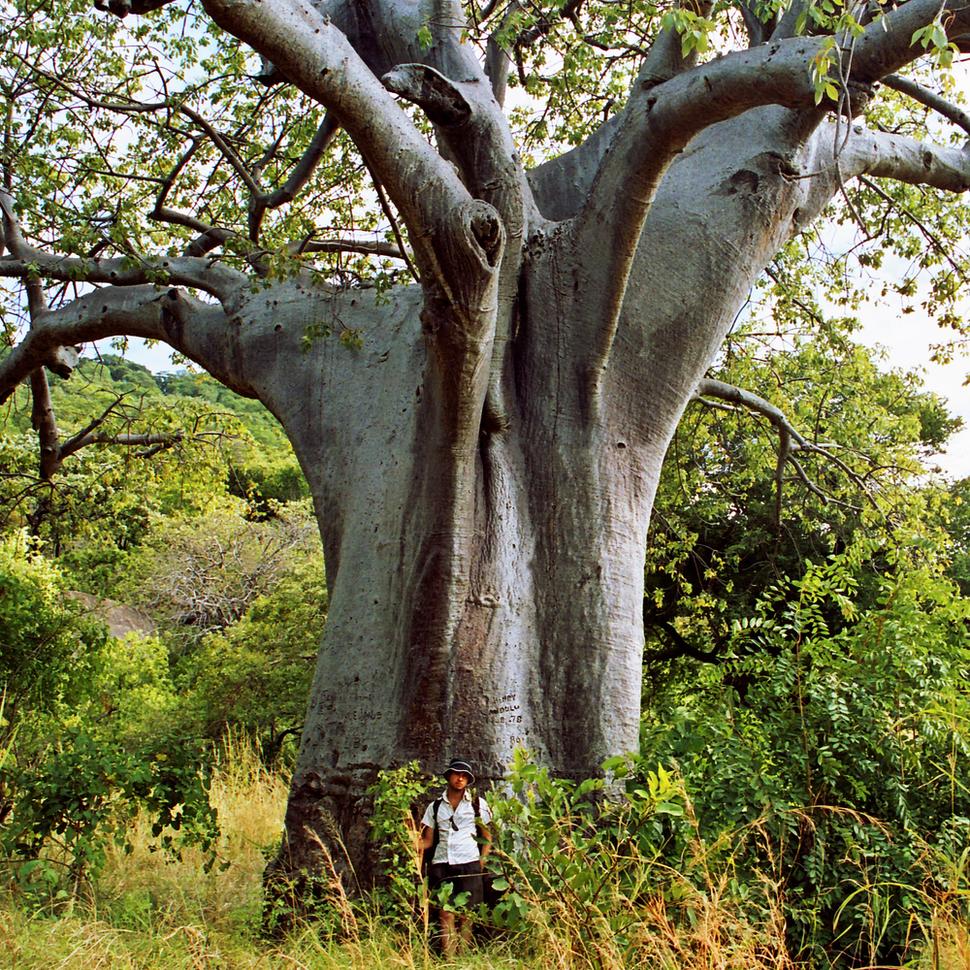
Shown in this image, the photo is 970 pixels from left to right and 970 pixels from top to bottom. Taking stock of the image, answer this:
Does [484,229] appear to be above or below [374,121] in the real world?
below

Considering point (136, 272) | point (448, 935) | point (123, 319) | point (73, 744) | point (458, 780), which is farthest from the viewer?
point (123, 319)

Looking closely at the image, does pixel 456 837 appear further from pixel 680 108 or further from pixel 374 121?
pixel 680 108

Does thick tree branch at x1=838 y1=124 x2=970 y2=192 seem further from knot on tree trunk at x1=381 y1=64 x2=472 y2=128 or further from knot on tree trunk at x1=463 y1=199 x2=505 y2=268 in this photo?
knot on tree trunk at x1=463 y1=199 x2=505 y2=268

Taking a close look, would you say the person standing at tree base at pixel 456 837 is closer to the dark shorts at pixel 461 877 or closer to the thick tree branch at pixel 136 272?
the dark shorts at pixel 461 877

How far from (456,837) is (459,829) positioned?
4 centimetres

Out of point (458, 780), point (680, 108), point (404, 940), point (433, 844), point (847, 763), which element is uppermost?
point (680, 108)

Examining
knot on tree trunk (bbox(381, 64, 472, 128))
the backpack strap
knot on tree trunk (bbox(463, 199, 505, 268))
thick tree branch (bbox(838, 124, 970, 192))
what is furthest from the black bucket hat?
thick tree branch (bbox(838, 124, 970, 192))

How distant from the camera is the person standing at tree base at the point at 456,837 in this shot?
438 centimetres

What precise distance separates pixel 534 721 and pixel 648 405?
184cm

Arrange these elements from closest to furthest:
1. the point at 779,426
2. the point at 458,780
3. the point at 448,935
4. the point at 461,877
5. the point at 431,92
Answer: the point at 448,935 → the point at 461,877 → the point at 458,780 → the point at 431,92 → the point at 779,426

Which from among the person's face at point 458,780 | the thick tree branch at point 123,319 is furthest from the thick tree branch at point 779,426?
the person's face at point 458,780

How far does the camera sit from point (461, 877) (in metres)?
4.38

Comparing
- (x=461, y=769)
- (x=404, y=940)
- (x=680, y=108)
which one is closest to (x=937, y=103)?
(x=680, y=108)

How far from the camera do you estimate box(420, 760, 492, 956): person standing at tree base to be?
172 inches
